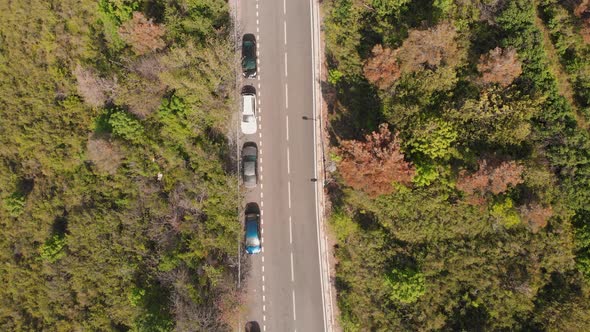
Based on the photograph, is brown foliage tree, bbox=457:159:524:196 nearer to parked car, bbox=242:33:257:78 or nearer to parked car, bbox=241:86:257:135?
parked car, bbox=241:86:257:135

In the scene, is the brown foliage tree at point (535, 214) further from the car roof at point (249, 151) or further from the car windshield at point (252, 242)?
the car roof at point (249, 151)

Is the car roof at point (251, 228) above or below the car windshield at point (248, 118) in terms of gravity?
below

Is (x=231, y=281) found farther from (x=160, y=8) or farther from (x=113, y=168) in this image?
(x=160, y=8)

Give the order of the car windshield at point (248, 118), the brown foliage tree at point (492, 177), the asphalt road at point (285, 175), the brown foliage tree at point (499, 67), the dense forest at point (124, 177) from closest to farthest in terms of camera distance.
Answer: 1. the brown foliage tree at point (492, 177)
2. the brown foliage tree at point (499, 67)
3. the dense forest at point (124, 177)
4. the asphalt road at point (285, 175)
5. the car windshield at point (248, 118)

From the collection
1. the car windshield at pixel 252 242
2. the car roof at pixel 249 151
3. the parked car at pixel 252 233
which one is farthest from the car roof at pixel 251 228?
the car roof at pixel 249 151

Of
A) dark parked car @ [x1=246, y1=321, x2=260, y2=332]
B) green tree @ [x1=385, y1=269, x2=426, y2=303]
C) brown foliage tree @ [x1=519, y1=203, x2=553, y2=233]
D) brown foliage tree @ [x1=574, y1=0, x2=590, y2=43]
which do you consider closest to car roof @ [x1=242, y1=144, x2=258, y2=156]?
dark parked car @ [x1=246, y1=321, x2=260, y2=332]

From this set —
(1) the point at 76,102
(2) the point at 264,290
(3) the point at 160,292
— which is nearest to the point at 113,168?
(1) the point at 76,102

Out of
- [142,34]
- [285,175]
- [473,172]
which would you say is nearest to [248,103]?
[285,175]
